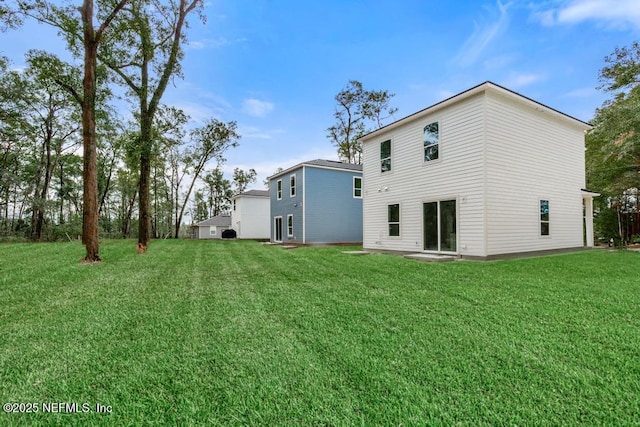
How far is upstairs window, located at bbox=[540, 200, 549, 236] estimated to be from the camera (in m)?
9.41

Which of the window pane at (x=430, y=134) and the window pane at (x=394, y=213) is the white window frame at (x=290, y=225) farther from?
the window pane at (x=430, y=134)

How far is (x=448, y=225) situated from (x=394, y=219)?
2.18m

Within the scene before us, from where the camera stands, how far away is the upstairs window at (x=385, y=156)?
1102cm

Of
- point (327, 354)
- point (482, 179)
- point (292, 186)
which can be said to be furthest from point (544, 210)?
point (292, 186)

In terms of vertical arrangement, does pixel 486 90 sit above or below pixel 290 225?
above

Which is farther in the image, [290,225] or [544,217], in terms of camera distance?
[290,225]

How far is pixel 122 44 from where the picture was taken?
9758 mm

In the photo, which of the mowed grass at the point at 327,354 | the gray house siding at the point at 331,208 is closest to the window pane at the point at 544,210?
the mowed grass at the point at 327,354

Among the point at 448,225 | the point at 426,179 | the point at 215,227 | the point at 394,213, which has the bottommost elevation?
the point at 215,227

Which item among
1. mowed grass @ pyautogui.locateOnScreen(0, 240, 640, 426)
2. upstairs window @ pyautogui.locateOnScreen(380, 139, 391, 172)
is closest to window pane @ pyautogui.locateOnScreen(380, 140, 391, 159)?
upstairs window @ pyautogui.locateOnScreen(380, 139, 391, 172)

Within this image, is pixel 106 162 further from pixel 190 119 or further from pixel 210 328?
pixel 210 328

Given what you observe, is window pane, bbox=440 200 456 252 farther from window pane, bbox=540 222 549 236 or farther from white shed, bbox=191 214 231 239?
white shed, bbox=191 214 231 239

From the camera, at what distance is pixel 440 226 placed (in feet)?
29.8

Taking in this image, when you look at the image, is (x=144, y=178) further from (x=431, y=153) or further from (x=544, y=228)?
(x=544, y=228)
